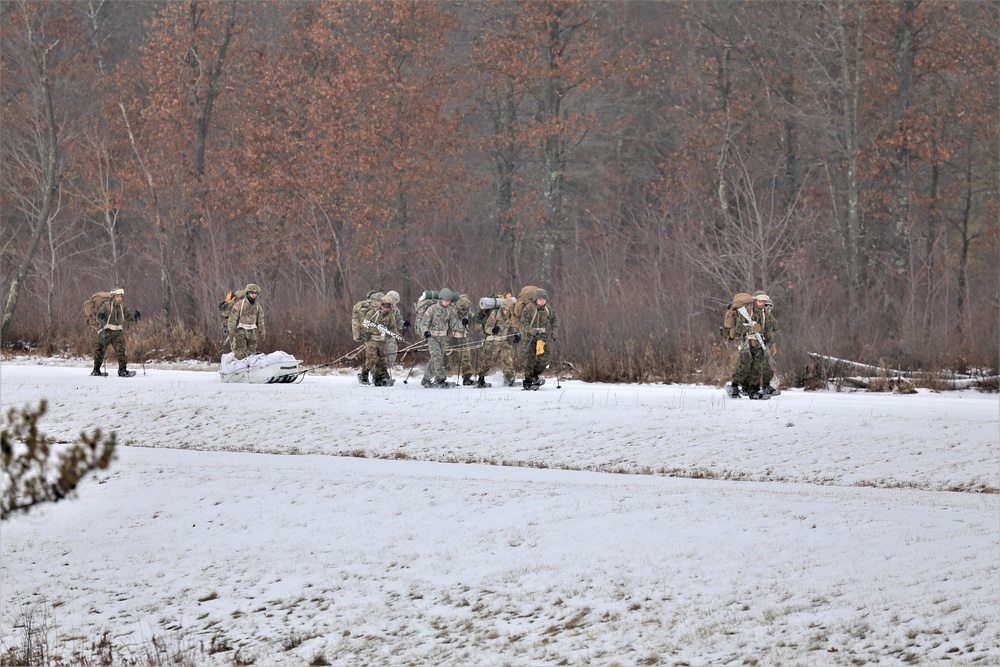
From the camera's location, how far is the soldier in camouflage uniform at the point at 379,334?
21.2m

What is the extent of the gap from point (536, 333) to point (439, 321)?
64.8 inches

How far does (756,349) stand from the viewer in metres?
18.8

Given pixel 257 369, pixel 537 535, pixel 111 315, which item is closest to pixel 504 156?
pixel 257 369

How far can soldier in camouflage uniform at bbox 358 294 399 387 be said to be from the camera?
837 inches

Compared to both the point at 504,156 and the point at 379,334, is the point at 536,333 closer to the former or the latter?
the point at 379,334

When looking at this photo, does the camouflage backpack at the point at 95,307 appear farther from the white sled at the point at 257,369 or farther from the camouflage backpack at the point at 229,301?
the white sled at the point at 257,369

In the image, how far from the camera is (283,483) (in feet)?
49.6

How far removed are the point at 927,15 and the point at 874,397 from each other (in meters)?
15.7

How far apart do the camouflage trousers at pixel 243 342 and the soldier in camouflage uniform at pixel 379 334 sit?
2296 mm

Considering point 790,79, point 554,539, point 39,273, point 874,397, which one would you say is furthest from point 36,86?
point 554,539

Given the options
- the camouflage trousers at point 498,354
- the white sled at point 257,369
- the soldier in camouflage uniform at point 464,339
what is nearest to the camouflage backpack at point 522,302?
the camouflage trousers at point 498,354

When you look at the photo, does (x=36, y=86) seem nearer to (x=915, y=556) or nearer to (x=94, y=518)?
(x=94, y=518)

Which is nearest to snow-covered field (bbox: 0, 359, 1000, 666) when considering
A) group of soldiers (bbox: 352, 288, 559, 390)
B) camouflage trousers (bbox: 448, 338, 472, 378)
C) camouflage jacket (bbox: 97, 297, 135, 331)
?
group of soldiers (bbox: 352, 288, 559, 390)

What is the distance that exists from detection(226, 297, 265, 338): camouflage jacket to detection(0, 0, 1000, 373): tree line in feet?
16.0
